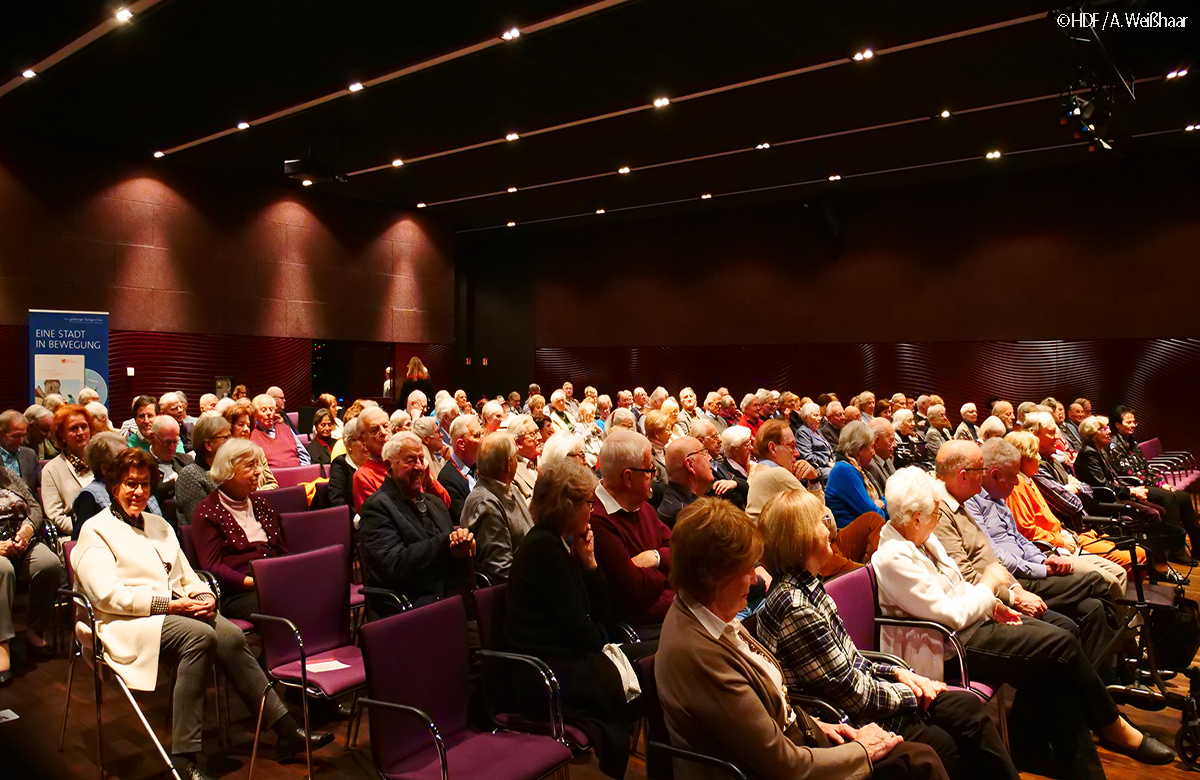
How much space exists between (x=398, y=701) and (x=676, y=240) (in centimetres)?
1392

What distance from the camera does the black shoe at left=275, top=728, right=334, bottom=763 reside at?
3.36 metres

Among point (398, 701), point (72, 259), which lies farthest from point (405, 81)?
point (398, 701)

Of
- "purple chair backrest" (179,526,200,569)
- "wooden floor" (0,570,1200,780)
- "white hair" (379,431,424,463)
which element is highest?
"white hair" (379,431,424,463)

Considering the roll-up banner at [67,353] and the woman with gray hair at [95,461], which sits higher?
the roll-up banner at [67,353]

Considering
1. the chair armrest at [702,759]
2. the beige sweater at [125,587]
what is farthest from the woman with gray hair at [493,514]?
the chair armrest at [702,759]

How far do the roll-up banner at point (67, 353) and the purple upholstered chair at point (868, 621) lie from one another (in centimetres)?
1047

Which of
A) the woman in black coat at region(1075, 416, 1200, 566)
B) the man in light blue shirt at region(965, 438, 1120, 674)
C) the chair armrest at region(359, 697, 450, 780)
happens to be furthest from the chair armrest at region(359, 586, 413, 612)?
the woman in black coat at region(1075, 416, 1200, 566)

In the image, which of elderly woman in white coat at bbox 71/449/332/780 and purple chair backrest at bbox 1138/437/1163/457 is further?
purple chair backrest at bbox 1138/437/1163/457

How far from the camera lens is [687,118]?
950 cm

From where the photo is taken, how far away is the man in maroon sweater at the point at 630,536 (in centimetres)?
328

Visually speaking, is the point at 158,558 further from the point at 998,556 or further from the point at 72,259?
the point at 72,259

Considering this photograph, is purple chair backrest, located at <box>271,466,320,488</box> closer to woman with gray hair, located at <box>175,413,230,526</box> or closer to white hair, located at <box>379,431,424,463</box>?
woman with gray hair, located at <box>175,413,230,526</box>

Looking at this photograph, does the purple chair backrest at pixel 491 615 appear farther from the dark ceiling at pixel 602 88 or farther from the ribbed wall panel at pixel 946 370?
the ribbed wall panel at pixel 946 370

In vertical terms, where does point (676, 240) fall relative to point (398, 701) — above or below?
above
